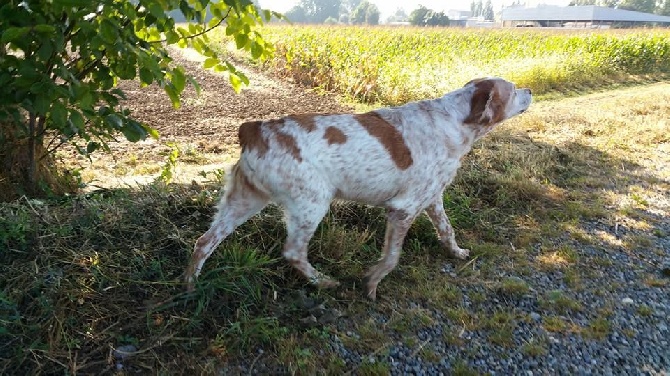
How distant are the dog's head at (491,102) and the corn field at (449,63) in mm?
6477

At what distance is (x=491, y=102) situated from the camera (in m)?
3.82

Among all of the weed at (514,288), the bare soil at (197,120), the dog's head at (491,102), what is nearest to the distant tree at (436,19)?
the bare soil at (197,120)

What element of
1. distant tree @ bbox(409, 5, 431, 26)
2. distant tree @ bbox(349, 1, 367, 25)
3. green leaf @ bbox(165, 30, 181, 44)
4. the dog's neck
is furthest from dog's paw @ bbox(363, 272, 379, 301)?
distant tree @ bbox(349, 1, 367, 25)

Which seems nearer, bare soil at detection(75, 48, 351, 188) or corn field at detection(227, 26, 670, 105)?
bare soil at detection(75, 48, 351, 188)

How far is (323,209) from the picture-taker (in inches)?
133

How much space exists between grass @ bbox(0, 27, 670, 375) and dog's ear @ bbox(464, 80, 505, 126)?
1026 mm

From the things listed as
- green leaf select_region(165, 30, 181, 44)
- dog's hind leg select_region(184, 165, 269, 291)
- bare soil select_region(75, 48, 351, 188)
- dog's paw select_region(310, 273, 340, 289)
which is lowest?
dog's paw select_region(310, 273, 340, 289)

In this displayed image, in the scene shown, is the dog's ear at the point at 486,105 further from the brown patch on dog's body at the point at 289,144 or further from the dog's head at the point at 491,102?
the brown patch on dog's body at the point at 289,144

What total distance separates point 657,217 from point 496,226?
169 cm

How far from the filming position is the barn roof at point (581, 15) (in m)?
61.2

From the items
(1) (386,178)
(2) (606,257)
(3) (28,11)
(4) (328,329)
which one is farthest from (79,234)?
(2) (606,257)

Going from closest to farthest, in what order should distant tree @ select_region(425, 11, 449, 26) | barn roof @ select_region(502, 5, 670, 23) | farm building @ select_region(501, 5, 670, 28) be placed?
farm building @ select_region(501, 5, 670, 28)
barn roof @ select_region(502, 5, 670, 23)
distant tree @ select_region(425, 11, 449, 26)

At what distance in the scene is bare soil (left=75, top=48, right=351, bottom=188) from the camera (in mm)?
5652

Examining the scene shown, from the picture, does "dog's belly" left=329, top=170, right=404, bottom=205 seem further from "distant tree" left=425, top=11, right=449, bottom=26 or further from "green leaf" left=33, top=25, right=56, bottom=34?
"distant tree" left=425, top=11, right=449, bottom=26
